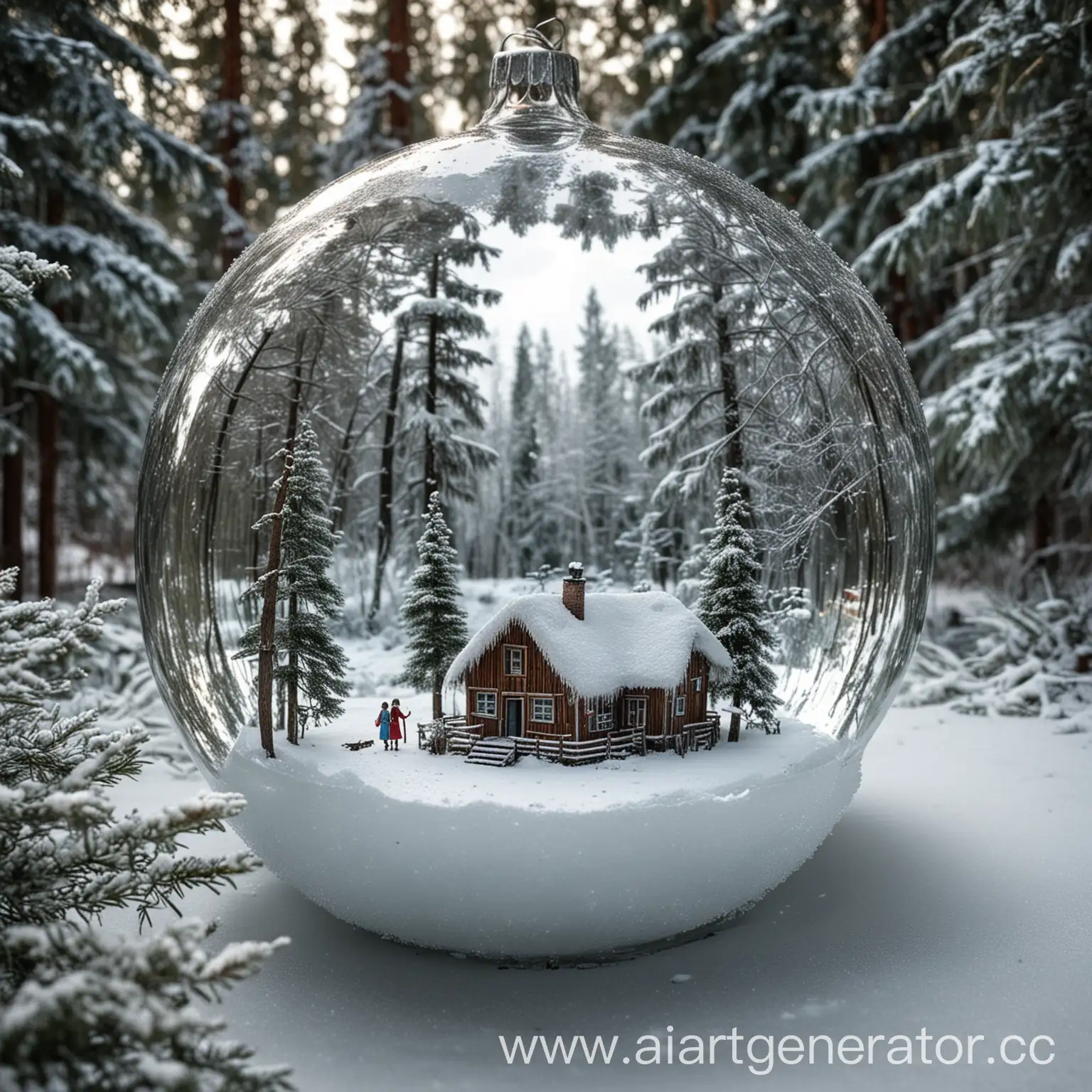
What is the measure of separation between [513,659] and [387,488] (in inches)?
22.6

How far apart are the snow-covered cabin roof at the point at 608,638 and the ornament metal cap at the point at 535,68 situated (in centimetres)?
176

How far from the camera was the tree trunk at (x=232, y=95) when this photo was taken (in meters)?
14.5

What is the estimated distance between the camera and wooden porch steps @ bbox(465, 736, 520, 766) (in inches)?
113

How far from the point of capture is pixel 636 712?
9.64 feet

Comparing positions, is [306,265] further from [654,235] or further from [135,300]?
[135,300]

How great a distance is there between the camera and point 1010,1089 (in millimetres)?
2605

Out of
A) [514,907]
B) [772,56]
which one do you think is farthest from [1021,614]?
[772,56]

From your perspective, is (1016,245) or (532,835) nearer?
(532,835)

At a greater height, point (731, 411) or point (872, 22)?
point (872, 22)

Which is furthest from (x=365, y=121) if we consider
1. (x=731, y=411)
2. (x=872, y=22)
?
(x=731, y=411)

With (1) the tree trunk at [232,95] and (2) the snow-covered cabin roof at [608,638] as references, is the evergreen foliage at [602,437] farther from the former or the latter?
(1) the tree trunk at [232,95]

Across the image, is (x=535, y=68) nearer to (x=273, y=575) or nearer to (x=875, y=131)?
(x=273, y=575)

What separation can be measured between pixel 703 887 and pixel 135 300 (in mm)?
9194

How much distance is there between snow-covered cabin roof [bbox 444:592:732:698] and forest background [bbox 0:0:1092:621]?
9cm
